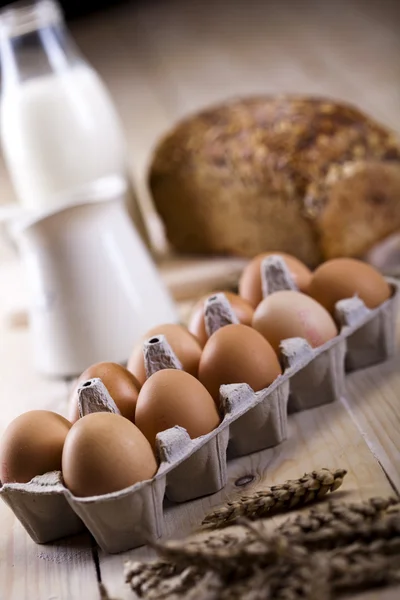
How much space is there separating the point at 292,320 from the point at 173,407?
0.19 metres

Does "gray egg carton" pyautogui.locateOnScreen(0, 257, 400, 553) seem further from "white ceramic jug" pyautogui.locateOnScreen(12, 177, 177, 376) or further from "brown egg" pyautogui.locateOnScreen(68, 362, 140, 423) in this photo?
"white ceramic jug" pyautogui.locateOnScreen(12, 177, 177, 376)

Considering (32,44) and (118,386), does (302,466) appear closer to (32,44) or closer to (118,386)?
(118,386)

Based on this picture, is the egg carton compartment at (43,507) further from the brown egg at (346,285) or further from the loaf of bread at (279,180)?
the loaf of bread at (279,180)

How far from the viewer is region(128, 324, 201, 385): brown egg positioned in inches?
35.2

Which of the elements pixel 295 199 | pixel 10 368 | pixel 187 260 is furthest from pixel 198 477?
pixel 187 260

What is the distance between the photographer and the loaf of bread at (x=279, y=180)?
138cm

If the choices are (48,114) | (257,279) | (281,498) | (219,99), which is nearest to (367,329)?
(257,279)

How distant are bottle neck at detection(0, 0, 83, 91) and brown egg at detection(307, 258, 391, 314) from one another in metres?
0.73

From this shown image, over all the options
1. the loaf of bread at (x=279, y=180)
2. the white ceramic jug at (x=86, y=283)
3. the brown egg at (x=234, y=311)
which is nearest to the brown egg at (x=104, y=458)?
the brown egg at (x=234, y=311)

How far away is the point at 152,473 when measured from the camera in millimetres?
750

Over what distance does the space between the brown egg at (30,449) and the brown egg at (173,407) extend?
76 millimetres

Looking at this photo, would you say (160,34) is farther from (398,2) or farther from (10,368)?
(10,368)

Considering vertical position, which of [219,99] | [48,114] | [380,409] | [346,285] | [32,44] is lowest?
[380,409]

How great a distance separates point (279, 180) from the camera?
4.71ft
